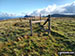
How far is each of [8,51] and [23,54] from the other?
5.42 feet

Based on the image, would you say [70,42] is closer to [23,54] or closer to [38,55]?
[38,55]

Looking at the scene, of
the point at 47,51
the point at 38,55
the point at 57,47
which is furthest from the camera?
the point at 57,47

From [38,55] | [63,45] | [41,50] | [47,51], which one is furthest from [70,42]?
[38,55]

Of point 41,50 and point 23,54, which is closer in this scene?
point 23,54

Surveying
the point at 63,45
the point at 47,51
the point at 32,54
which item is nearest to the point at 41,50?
the point at 47,51

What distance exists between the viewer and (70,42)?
764 centimetres

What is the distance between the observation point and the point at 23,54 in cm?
620

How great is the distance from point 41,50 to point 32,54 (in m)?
1.02

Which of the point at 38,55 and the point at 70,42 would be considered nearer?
the point at 38,55

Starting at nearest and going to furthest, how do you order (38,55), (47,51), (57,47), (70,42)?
(38,55)
(47,51)
(57,47)
(70,42)

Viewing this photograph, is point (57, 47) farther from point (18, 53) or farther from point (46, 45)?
point (18, 53)

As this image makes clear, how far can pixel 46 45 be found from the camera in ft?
24.0

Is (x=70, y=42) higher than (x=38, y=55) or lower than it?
higher

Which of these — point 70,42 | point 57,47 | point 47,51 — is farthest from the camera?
point 70,42
